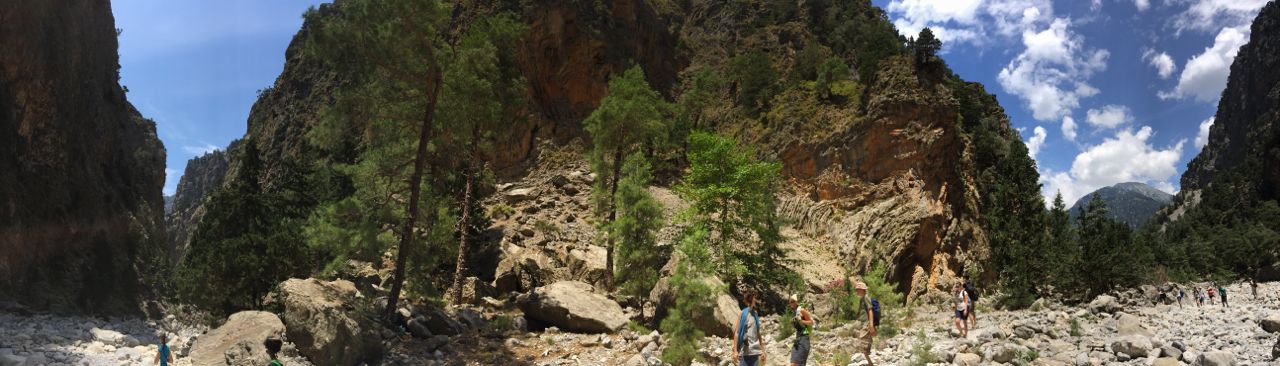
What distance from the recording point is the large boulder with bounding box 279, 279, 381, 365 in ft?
40.2

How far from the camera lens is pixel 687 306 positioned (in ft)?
41.9

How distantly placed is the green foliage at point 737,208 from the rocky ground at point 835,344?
2.54 m

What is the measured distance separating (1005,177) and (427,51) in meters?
31.7

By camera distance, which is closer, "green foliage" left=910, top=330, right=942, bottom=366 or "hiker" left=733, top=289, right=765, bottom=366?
"hiker" left=733, top=289, right=765, bottom=366

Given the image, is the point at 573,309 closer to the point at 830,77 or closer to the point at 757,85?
the point at 830,77

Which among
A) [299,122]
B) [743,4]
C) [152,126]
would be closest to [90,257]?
[299,122]

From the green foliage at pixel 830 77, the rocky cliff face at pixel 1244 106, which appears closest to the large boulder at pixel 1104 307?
the green foliage at pixel 830 77

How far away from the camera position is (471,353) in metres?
15.4

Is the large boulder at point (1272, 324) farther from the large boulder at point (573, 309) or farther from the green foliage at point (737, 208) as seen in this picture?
the large boulder at point (573, 309)

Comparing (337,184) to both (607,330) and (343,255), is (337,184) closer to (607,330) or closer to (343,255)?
(343,255)

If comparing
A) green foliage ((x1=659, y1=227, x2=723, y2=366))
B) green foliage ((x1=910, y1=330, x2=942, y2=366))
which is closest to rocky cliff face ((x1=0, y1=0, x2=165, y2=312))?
green foliage ((x1=659, y1=227, x2=723, y2=366))

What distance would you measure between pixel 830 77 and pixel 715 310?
26135 millimetres

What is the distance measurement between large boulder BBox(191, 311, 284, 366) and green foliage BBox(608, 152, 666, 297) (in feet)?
33.9

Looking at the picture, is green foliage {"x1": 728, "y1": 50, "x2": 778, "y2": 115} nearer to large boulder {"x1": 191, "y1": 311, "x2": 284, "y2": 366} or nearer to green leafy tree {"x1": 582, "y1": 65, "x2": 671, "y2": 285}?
green leafy tree {"x1": 582, "y1": 65, "x2": 671, "y2": 285}
